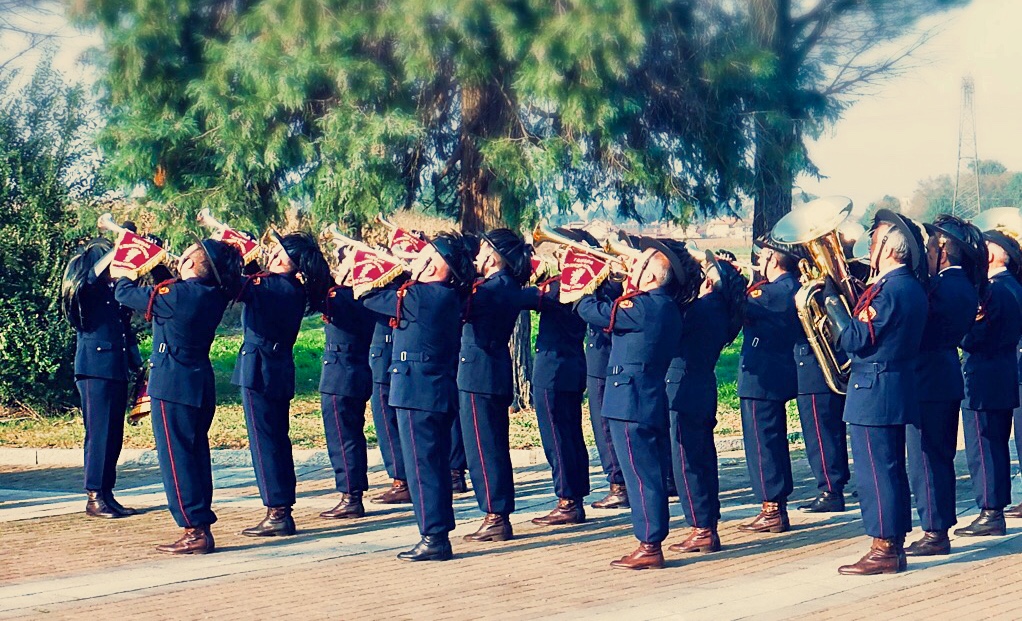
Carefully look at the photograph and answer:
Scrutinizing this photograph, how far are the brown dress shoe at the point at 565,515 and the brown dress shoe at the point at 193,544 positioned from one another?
2064 millimetres

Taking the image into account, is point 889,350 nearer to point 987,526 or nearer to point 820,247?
point 820,247

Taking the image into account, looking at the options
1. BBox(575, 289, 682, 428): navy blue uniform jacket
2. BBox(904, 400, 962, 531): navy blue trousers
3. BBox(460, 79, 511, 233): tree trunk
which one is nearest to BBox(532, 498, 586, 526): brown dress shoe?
BBox(575, 289, 682, 428): navy blue uniform jacket

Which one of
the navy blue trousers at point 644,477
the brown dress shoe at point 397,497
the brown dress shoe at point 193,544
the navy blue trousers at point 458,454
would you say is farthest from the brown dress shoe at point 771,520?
the brown dress shoe at point 193,544

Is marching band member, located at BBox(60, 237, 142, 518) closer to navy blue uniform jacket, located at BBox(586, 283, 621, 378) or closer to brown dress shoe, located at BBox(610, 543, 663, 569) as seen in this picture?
navy blue uniform jacket, located at BBox(586, 283, 621, 378)

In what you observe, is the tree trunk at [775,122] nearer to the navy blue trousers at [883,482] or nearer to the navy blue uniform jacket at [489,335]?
the navy blue uniform jacket at [489,335]

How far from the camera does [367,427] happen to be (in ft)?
48.4

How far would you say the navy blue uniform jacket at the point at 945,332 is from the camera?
7824 mm

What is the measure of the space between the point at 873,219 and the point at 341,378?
3.80 metres

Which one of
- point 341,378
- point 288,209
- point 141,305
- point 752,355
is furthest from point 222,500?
point 288,209

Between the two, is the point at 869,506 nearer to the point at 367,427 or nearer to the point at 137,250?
the point at 137,250

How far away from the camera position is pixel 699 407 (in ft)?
27.6

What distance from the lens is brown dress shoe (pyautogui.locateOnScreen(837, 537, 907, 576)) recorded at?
24.8ft

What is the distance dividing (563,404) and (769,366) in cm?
134

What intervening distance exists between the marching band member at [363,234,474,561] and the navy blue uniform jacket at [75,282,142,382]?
2384mm
